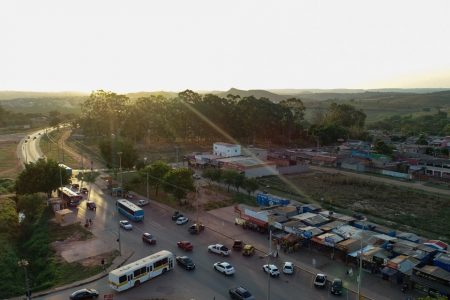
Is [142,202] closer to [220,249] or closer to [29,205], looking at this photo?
[29,205]

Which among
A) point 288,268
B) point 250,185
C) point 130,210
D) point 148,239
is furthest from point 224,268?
point 250,185

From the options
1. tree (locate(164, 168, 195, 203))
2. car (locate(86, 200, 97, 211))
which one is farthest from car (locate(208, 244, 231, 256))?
car (locate(86, 200, 97, 211))

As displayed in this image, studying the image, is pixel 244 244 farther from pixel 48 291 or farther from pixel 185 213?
pixel 48 291

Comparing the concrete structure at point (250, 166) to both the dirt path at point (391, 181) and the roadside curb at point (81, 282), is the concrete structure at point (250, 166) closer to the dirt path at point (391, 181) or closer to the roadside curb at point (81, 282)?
the dirt path at point (391, 181)

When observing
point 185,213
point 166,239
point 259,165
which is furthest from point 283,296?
point 259,165

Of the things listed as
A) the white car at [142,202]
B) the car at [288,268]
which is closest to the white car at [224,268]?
the car at [288,268]
